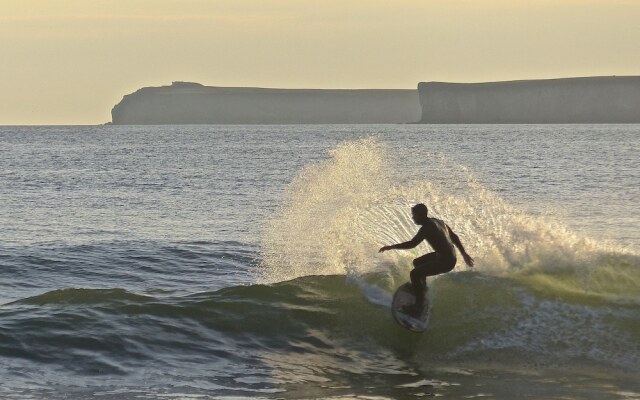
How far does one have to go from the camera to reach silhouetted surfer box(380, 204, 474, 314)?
1738cm

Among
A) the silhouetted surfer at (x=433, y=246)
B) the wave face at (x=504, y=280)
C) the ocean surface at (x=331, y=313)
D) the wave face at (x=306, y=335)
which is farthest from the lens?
the wave face at (x=504, y=280)

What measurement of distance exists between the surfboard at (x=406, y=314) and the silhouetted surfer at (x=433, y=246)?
356mm

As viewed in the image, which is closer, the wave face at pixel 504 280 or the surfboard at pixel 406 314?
the wave face at pixel 504 280

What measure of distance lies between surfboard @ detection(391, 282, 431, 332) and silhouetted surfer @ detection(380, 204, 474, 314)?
0.36 metres

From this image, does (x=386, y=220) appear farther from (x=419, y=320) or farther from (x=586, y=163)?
(x=586, y=163)

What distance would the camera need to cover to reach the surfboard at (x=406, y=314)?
18.0 m

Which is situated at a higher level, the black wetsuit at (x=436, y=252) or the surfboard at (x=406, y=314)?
the black wetsuit at (x=436, y=252)

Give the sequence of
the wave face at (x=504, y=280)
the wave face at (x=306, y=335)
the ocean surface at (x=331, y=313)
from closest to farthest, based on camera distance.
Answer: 1. the ocean surface at (x=331, y=313)
2. the wave face at (x=306, y=335)
3. the wave face at (x=504, y=280)

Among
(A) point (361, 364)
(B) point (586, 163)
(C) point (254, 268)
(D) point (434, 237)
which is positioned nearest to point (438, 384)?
(A) point (361, 364)

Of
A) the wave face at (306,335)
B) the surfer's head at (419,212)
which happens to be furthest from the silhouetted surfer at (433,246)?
the wave face at (306,335)

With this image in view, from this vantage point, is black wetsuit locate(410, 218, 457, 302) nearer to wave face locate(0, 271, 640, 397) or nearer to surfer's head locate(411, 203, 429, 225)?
surfer's head locate(411, 203, 429, 225)

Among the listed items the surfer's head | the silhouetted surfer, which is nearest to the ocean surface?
the silhouetted surfer

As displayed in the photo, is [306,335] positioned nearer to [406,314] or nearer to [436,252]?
[406,314]

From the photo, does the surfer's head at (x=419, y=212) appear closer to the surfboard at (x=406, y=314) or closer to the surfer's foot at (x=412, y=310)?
the surfboard at (x=406, y=314)
